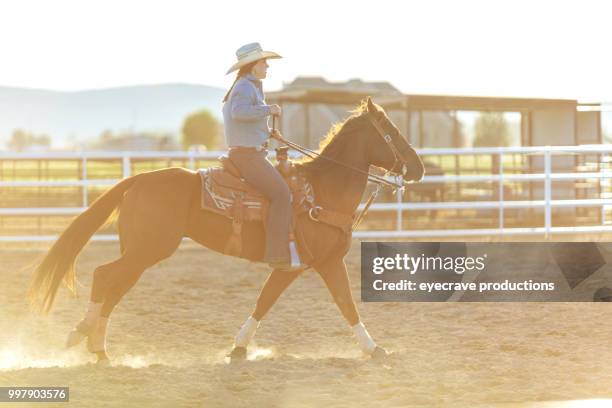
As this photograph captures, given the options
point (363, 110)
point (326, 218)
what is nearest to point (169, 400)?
point (326, 218)

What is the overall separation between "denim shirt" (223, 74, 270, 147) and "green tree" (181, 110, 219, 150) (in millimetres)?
97070

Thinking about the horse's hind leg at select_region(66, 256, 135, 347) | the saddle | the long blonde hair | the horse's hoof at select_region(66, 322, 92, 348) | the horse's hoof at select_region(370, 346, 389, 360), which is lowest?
the horse's hoof at select_region(370, 346, 389, 360)

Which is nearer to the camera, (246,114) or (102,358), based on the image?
(246,114)

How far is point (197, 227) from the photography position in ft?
18.2

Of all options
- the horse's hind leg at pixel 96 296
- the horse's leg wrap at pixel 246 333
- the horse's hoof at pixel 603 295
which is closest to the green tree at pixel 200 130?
the horse's hoof at pixel 603 295

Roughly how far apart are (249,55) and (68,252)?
1.59m

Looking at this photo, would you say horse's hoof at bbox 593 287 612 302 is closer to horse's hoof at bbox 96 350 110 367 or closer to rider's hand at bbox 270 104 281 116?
rider's hand at bbox 270 104 281 116

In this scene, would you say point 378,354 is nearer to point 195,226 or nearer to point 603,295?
point 195,226

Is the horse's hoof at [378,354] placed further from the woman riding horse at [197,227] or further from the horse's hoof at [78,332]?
the horse's hoof at [78,332]

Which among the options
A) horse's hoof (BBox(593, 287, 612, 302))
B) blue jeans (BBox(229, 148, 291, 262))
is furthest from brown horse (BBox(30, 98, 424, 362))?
horse's hoof (BBox(593, 287, 612, 302))

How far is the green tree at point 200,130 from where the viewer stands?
10362 cm

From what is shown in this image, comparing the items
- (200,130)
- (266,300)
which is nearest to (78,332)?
(266,300)

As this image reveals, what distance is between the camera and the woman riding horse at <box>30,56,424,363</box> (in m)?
5.33

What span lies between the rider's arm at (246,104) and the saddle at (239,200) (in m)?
0.38
